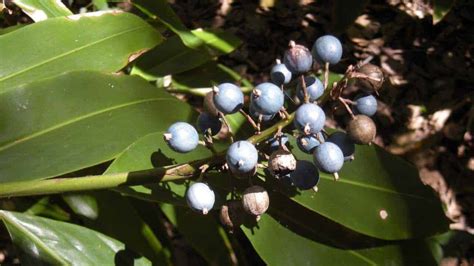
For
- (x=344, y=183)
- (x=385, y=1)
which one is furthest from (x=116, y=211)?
(x=385, y=1)

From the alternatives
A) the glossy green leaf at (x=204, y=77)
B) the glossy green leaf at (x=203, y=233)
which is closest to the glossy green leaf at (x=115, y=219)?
the glossy green leaf at (x=203, y=233)

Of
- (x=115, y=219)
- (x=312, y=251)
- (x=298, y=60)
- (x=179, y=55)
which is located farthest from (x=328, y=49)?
(x=179, y=55)

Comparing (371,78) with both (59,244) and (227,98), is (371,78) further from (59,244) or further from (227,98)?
(59,244)

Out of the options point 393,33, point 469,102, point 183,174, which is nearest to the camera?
point 183,174

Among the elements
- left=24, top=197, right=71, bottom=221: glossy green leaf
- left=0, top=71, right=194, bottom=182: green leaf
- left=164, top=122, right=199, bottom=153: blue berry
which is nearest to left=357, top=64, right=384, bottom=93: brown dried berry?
left=164, top=122, right=199, bottom=153: blue berry

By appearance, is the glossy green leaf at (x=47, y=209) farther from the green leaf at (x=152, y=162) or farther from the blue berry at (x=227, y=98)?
the blue berry at (x=227, y=98)

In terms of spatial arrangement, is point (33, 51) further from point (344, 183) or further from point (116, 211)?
point (344, 183)

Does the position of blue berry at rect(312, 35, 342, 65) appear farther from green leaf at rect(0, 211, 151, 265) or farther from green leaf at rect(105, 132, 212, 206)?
green leaf at rect(0, 211, 151, 265)
